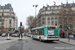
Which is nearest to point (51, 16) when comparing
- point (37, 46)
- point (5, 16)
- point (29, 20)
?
point (29, 20)

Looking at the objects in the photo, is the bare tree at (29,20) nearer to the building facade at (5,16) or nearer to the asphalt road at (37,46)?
the building facade at (5,16)

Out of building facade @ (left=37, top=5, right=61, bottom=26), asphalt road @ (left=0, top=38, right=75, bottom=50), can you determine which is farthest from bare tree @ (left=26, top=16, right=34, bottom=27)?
asphalt road @ (left=0, top=38, right=75, bottom=50)

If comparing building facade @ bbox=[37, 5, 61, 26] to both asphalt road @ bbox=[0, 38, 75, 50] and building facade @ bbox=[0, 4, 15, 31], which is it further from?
asphalt road @ bbox=[0, 38, 75, 50]

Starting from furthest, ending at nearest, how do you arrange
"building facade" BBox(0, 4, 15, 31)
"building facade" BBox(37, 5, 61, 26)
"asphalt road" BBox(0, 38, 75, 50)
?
1. "building facade" BBox(0, 4, 15, 31)
2. "building facade" BBox(37, 5, 61, 26)
3. "asphalt road" BBox(0, 38, 75, 50)

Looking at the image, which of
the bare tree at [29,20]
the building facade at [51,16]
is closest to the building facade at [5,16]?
the bare tree at [29,20]

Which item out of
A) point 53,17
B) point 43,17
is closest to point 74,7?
point 53,17

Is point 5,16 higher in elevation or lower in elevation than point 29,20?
higher

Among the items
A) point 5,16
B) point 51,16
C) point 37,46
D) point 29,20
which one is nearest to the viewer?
point 37,46

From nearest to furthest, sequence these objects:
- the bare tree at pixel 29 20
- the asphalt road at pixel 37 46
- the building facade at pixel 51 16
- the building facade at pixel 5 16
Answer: the asphalt road at pixel 37 46 < the building facade at pixel 51 16 < the bare tree at pixel 29 20 < the building facade at pixel 5 16

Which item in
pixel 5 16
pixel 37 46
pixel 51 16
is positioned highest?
pixel 5 16

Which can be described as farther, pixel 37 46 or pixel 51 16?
pixel 51 16

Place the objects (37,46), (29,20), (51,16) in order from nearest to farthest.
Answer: (37,46) → (51,16) → (29,20)

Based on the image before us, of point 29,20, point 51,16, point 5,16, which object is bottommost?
point 29,20

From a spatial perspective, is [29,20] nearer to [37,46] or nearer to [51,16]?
[51,16]
